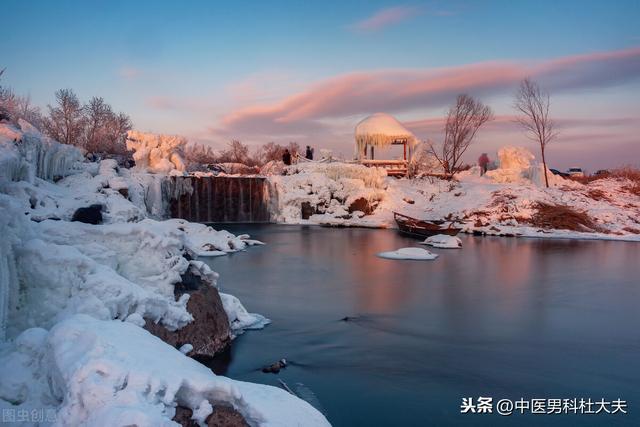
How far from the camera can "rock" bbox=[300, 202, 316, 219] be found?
111ft

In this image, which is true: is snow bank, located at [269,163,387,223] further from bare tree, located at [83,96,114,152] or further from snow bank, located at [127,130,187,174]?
bare tree, located at [83,96,114,152]

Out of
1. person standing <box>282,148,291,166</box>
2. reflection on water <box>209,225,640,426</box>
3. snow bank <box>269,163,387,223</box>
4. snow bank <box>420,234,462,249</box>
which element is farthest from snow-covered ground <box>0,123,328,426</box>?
person standing <box>282,148,291,166</box>

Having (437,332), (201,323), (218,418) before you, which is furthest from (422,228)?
(218,418)

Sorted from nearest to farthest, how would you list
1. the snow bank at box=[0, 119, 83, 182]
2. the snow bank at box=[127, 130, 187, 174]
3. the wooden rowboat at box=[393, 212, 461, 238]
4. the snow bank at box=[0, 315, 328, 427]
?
the snow bank at box=[0, 315, 328, 427] < the snow bank at box=[0, 119, 83, 182] < the wooden rowboat at box=[393, 212, 461, 238] < the snow bank at box=[127, 130, 187, 174]

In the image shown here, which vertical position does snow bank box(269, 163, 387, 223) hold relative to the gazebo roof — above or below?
below

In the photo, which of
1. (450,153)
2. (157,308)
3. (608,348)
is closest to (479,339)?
(608,348)

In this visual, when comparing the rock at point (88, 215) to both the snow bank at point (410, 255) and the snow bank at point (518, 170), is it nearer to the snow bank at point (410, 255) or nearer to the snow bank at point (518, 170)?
the snow bank at point (410, 255)

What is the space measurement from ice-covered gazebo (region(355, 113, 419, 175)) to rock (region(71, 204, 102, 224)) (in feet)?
102

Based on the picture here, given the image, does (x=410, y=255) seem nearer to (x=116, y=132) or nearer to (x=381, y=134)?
(x=381, y=134)

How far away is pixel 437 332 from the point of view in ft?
31.0

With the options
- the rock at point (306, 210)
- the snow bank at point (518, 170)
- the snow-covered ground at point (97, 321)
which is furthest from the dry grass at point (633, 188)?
the snow-covered ground at point (97, 321)

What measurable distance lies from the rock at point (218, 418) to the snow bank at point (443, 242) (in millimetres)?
19575

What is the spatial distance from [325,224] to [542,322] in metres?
22.1

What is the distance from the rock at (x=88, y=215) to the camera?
9.27m
